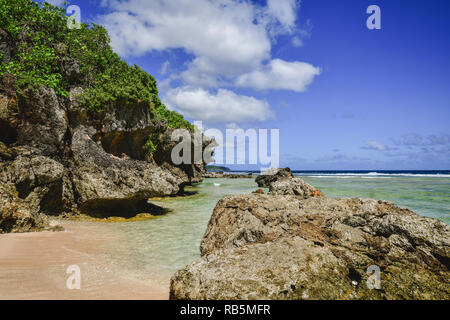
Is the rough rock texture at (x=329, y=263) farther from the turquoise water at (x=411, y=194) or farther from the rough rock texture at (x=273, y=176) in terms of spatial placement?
the rough rock texture at (x=273, y=176)

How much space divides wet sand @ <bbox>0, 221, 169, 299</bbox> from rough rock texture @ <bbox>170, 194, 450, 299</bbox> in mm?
1514

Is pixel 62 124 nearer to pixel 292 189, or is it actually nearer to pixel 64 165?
pixel 64 165

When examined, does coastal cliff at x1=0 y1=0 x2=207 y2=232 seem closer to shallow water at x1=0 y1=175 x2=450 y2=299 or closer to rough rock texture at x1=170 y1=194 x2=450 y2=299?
shallow water at x1=0 y1=175 x2=450 y2=299

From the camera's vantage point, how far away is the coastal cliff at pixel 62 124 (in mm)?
8297

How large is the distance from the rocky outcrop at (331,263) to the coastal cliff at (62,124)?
250 inches

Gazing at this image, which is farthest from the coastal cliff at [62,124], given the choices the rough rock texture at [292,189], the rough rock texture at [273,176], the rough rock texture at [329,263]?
the rough rock texture at [273,176]

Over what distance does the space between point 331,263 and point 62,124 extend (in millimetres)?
10716

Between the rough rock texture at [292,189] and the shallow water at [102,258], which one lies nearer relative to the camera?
the shallow water at [102,258]

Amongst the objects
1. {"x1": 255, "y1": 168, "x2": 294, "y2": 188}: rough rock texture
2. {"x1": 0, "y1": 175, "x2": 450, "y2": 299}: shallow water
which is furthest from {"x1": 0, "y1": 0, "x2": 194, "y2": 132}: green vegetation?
{"x1": 255, "y1": 168, "x2": 294, "y2": 188}: rough rock texture
